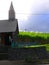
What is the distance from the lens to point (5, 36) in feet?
124

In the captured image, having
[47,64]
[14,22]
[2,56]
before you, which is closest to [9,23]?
[14,22]

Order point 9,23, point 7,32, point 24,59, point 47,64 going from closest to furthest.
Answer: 1. point 47,64
2. point 24,59
3. point 7,32
4. point 9,23

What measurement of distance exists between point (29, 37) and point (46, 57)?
13587 mm

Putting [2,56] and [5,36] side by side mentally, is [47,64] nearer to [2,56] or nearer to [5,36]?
[2,56]

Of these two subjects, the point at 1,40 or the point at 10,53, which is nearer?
the point at 10,53

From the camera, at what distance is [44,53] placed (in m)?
23.2

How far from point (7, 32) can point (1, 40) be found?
2061 mm

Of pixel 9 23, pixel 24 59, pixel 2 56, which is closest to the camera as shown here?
pixel 24 59

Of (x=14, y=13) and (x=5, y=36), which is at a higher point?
(x=14, y=13)

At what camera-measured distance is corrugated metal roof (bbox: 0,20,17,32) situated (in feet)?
119

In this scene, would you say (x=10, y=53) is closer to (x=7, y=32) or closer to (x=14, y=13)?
(x=7, y=32)

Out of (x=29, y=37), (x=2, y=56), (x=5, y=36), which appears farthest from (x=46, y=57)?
(x=5, y=36)

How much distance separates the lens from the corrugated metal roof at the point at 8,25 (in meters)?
36.3

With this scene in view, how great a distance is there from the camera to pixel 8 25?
3831 centimetres
